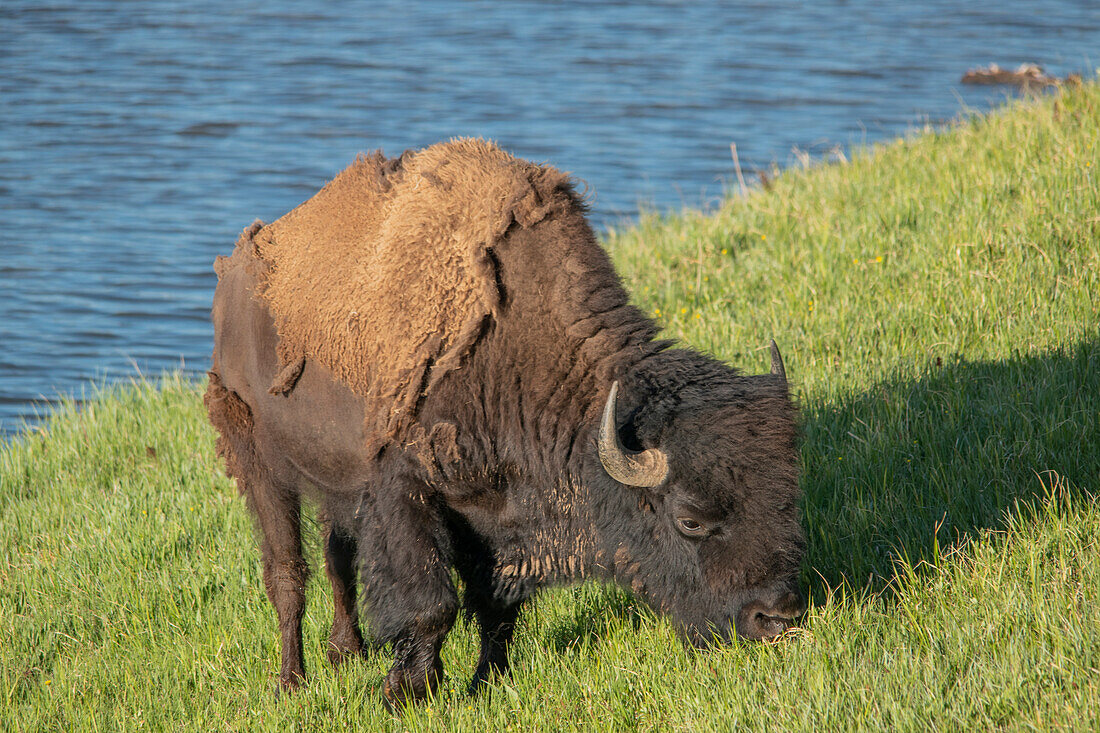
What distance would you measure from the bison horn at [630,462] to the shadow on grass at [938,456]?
3.15ft

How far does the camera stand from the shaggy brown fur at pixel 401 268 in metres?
4.26

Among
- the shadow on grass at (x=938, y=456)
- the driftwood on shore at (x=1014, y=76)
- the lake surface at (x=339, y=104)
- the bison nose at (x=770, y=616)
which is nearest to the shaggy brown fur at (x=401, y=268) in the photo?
the bison nose at (x=770, y=616)

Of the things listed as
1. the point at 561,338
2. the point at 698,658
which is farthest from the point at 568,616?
the point at 561,338

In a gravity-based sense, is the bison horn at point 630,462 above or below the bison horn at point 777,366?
below

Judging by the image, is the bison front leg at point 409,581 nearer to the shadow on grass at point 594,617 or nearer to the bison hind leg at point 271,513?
the shadow on grass at point 594,617

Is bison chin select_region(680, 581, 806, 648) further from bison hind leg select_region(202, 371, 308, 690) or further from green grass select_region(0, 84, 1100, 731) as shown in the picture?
bison hind leg select_region(202, 371, 308, 690)

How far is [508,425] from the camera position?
4.25m

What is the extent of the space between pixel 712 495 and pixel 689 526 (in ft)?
0.62

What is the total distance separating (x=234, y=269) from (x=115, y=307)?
673 cm

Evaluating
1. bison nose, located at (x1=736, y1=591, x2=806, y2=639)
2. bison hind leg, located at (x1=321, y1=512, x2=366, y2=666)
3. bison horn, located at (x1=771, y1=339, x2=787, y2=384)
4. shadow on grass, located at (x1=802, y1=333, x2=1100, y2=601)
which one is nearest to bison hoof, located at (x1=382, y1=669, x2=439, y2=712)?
bison hind leg, located at (x1=321, y1=512, x2=366, y2=666)

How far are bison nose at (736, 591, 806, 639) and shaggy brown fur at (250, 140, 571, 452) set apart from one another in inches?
56.8

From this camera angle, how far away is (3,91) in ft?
58.5

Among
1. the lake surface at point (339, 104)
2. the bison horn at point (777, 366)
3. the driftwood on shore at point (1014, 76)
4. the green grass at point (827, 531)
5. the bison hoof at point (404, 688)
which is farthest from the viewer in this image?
the driftwood on shore at point (1014, 76)

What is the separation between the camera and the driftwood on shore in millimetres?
14742
